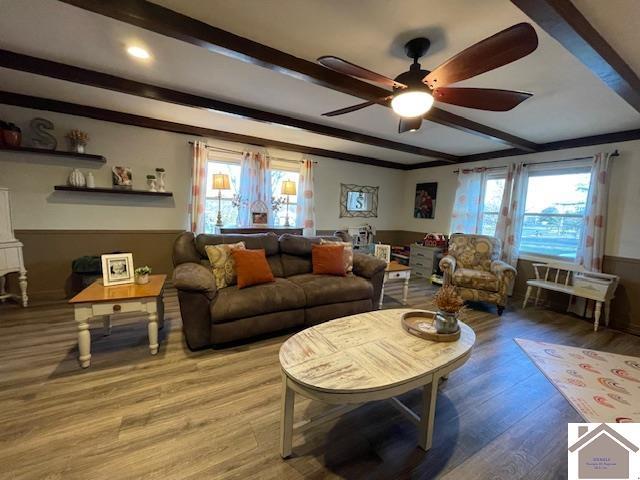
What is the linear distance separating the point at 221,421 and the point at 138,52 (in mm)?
2718

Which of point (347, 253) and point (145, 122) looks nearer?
point (347, 253)

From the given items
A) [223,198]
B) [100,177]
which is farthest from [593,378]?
[100,177]

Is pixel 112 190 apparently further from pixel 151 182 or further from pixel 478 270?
pixel 478 270

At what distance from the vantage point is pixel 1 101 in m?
2.99

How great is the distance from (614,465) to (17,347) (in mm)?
4066

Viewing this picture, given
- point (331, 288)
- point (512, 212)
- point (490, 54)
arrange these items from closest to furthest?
1. point (490, 54)
2. point (331, 288)
3. point (512, 212)

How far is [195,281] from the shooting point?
7.57 feet

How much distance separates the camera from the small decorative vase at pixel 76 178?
337 centimetres

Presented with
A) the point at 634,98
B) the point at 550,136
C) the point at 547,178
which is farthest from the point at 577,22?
the point at 547,178

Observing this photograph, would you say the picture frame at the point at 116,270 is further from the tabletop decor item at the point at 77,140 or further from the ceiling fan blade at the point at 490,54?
the ceiling fan blade at the point at 490,54

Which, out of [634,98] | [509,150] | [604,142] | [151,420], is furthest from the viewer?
[509,150]

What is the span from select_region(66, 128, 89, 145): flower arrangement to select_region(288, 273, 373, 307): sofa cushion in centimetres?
304

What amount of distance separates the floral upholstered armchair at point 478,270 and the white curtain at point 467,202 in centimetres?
85

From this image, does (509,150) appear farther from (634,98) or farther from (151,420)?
(151,420)
